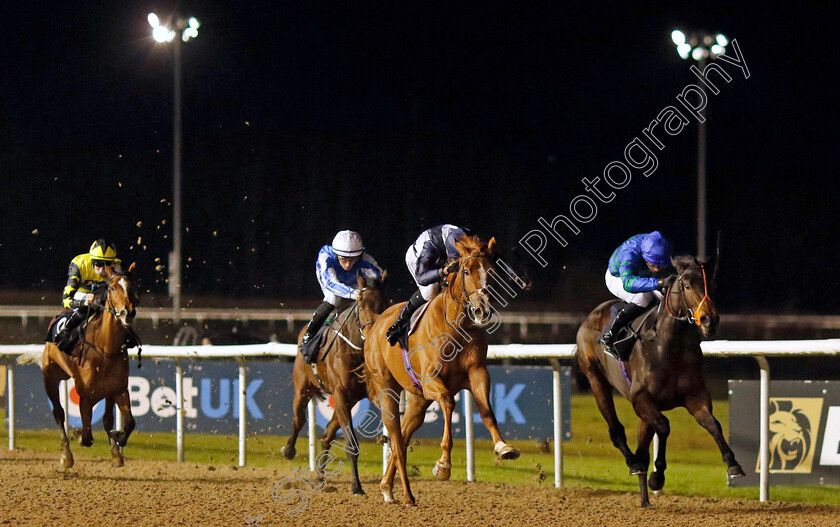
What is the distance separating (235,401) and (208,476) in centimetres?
129

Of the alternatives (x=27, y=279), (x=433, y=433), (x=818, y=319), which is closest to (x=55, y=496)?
(x=433, y=433)

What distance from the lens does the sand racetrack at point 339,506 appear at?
546cm

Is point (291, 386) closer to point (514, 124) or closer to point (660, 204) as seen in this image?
point (660, 204)

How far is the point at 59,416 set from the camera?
8.30 meters

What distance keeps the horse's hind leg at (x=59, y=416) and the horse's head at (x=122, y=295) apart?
125cm

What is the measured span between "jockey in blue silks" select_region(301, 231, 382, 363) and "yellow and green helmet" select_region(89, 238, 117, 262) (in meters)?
1.87

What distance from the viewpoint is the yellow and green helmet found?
793 centimetres

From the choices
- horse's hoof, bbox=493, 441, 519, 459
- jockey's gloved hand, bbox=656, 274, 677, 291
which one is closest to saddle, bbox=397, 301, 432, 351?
horse's hoof, bbox=493, 441, 519, 459

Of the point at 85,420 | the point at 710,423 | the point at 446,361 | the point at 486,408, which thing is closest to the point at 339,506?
the point at 446,361

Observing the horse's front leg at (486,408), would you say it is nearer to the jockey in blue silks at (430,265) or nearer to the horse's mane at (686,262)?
the jockey in blue silks at (430,265)

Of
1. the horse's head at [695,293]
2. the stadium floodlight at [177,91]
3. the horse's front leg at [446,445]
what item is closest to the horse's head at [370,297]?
the horse's front leg at [446,445]

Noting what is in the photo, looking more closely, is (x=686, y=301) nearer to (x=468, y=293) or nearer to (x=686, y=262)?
(x=686, y=262)

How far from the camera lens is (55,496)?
6.54 m

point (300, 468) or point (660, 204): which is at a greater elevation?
point (660, 204)
